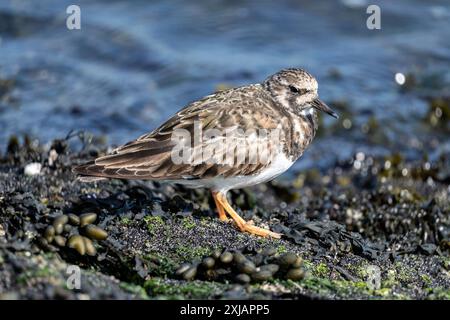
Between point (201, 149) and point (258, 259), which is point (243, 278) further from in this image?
point (201, 149)

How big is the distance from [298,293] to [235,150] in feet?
4.41

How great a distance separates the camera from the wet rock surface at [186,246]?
3658 millimetres

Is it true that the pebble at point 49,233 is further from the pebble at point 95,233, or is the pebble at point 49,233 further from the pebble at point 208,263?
the pebble at point 208,263

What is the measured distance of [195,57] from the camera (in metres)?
10.3

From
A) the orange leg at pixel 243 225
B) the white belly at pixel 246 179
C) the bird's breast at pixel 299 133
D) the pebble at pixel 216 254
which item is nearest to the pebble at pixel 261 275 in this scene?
the pebble at pixel 216 254

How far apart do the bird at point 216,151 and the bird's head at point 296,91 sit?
8.5 inches

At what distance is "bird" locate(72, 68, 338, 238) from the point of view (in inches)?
186

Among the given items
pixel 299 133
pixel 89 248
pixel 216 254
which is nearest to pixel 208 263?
pixel 216 254

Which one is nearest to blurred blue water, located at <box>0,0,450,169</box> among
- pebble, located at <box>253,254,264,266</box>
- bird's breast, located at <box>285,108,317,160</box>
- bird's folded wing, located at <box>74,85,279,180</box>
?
bird's breast, located at <box>285,108,317,160</box>

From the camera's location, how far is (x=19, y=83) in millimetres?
9664

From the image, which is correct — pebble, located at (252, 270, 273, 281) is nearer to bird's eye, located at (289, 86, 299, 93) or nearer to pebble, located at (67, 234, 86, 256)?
pebble, located at (67, 234, 86, 256)

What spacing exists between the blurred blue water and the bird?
334 cm
